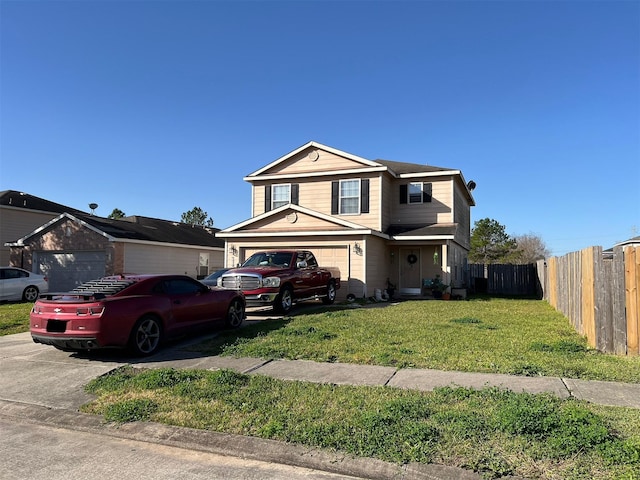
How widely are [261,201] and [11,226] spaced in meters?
15.4

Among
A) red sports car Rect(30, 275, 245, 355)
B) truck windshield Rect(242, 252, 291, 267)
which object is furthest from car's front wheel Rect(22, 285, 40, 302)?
red sports car Rect(30, 275, 245, 355)

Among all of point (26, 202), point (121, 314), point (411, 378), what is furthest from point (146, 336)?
point (26, 202)

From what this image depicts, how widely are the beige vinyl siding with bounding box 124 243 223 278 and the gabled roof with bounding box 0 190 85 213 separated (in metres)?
9.30

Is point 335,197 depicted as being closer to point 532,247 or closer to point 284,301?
point 284,301

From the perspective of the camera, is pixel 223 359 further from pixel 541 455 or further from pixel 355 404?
pixel 541 455

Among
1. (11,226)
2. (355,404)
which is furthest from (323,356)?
(11,226)

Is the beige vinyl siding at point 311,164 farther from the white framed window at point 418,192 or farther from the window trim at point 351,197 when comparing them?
the white framed window at point 418,192

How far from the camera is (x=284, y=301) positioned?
43.6 feet

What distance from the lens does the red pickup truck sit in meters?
12.8

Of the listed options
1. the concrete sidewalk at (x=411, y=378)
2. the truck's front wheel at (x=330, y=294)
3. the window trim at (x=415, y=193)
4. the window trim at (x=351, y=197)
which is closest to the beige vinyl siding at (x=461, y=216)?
the window trim at (x=415, y=193)

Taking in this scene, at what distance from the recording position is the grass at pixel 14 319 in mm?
11766

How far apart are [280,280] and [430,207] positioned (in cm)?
1079

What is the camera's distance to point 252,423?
15.7 feet

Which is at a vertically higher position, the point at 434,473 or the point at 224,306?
the point at 224,306
